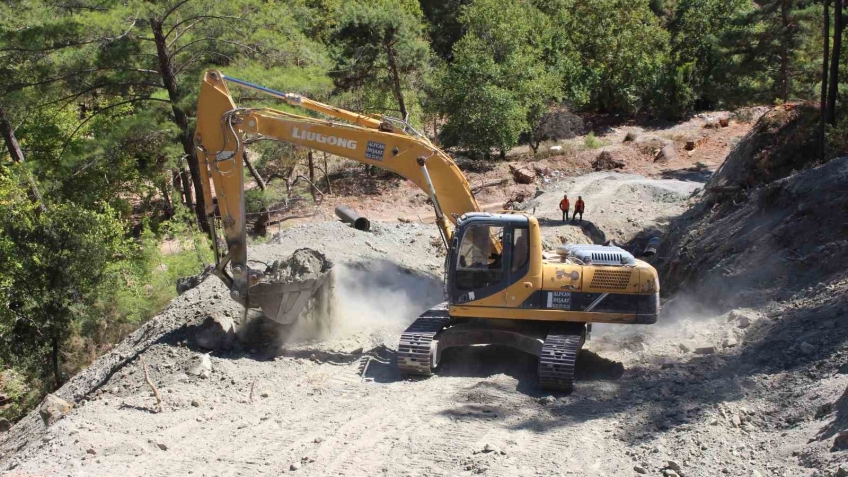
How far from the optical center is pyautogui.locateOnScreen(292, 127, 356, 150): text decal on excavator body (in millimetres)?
10883

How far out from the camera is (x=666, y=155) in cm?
3148

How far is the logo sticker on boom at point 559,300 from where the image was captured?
10156 mm

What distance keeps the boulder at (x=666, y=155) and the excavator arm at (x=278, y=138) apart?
22581 millimetres

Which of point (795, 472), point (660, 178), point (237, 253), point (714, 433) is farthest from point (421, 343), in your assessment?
point (660, 178)

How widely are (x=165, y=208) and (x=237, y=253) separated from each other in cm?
2059

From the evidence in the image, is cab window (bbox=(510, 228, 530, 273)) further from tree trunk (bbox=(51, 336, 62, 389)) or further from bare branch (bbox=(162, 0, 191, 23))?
bare branch (bbox=(162, 0, 191, 23))

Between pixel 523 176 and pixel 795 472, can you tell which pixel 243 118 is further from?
pixel 523 176

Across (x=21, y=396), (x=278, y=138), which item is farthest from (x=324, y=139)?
(x=21, y=396)

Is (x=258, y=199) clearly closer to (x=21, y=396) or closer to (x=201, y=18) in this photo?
(x=201, y=18)

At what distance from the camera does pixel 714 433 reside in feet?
25.8

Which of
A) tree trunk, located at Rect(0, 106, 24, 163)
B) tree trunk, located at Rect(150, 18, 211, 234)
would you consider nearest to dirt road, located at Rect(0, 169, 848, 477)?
tree trunk, located at Rect(150, 18, 211, 234)

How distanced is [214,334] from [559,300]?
5.11 metres

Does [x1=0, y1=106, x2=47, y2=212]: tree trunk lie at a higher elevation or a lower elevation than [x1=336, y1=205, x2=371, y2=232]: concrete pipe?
higher

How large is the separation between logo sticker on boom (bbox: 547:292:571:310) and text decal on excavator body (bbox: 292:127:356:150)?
3505 mm
